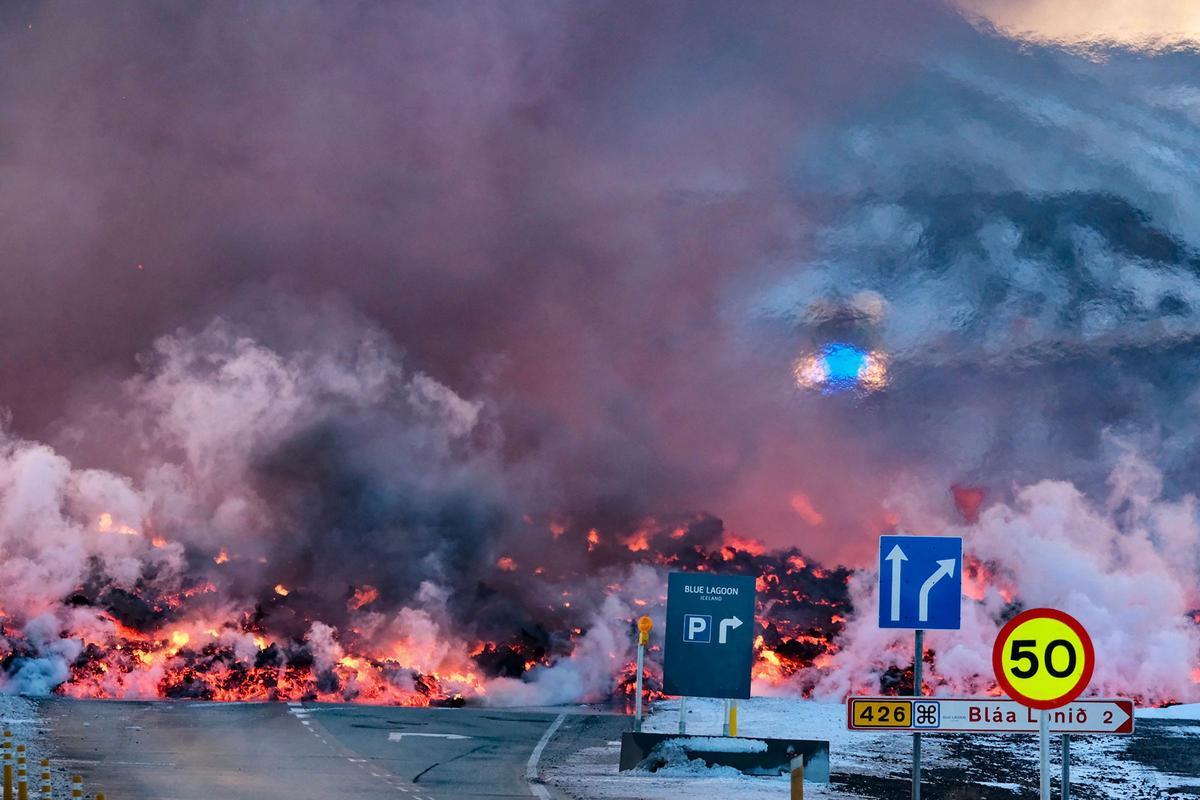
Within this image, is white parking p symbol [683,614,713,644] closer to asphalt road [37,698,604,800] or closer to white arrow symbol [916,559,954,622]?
asphalt road [37,698,604,800]

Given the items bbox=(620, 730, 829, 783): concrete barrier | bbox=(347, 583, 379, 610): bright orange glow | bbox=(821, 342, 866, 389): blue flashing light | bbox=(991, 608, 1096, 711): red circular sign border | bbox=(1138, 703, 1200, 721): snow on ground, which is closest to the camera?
bbox=(991, 608, 1096, 711): red circular sign border

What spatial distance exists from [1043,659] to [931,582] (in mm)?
3543

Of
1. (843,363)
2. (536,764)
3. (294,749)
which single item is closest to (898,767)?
(536,764)

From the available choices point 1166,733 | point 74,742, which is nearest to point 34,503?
point 74,742

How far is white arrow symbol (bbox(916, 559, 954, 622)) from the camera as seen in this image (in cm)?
1700

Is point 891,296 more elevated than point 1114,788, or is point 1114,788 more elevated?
point 891,296

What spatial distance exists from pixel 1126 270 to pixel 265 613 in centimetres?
4076

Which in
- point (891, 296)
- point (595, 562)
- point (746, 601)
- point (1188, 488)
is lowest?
point (746, 601)

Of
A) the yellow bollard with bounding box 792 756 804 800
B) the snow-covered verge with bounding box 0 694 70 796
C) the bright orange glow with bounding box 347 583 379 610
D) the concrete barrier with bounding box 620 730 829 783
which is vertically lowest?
the snow-covered verge with bounding box 0 694 70 796

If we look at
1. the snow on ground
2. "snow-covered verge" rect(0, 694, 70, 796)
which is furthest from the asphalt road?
the snow on ground

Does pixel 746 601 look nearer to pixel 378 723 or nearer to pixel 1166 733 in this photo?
pixel 378 723

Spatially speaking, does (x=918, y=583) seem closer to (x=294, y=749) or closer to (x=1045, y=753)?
(x=1045, y=753)

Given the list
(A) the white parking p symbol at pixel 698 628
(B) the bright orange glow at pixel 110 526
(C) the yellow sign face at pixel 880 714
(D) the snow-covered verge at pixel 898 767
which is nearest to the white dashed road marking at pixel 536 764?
(D) the snow-covered verge at pixel 898 767

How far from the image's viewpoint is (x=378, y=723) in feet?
148
